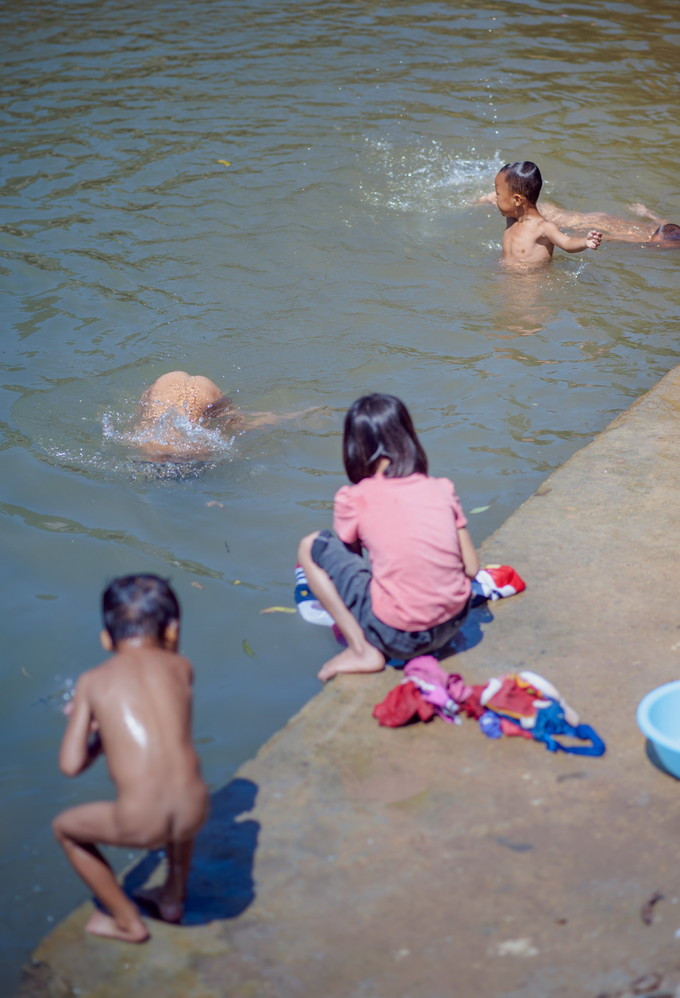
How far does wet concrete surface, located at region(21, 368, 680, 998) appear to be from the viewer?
2.56 metres

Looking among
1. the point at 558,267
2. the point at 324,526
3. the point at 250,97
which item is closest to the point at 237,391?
the point at 324,526

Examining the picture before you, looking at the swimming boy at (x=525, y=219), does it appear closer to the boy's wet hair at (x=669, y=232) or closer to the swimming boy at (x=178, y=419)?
the boy's wet hair at (x=669, y=232)

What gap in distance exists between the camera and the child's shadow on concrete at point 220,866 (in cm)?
279

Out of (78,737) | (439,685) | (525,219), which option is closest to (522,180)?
(525,219)

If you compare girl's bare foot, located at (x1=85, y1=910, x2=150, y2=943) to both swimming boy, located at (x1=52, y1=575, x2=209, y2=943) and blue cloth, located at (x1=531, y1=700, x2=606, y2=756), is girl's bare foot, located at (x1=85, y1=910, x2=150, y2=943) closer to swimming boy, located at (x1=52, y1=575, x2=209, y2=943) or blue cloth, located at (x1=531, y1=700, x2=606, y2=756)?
swimming boy, located at (x1=52, y1=575, x2=209, y2=943)

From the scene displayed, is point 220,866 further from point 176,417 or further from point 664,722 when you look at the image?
point 176,417

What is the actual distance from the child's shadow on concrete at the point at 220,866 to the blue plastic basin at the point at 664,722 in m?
1.19

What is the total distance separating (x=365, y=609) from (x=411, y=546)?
1.10ft

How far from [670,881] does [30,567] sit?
3305 mm

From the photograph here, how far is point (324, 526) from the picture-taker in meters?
5.09

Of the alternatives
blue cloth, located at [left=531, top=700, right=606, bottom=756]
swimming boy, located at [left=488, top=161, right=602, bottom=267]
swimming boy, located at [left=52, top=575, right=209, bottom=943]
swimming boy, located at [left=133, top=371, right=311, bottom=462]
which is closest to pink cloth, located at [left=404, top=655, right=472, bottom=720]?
blue cloth, located at [left=531, top=700, right=606, bottom=756]

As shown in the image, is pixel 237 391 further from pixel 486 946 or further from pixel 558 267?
pixel 486 946

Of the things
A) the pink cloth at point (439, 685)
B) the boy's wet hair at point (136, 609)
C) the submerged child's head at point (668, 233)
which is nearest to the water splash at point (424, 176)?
the submerged child's head at point (668, 233)

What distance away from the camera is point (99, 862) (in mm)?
2664
